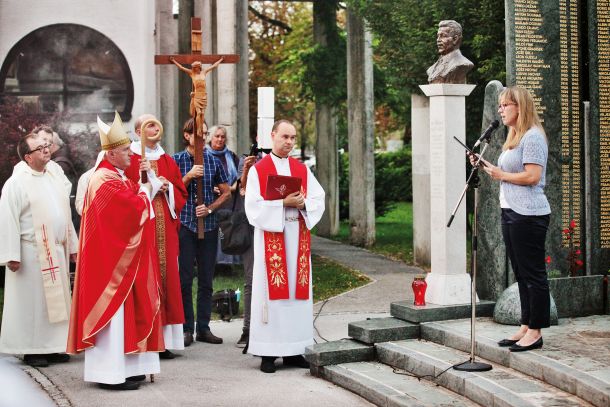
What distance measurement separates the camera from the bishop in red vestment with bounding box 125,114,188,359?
10312 mm

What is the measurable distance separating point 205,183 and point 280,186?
1.69m

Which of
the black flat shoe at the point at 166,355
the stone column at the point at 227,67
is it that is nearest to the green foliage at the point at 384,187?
the stone column at the point at 227,67

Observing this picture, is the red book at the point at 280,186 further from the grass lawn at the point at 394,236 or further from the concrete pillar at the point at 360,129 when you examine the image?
the concrete pillar at the point at 360,129

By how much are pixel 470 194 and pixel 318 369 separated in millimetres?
8110

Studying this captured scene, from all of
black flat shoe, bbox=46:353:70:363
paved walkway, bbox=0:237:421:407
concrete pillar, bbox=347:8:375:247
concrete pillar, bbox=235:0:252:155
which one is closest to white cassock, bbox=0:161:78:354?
black flat shoe, bbox=46:353:70:363

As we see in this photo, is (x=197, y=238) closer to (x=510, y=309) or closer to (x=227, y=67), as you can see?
(x=510, y=309)

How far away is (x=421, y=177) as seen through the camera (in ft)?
61.3

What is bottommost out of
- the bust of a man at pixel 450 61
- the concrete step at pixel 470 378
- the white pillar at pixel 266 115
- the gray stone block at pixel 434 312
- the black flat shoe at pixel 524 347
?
the concrete step at pixel 470 378

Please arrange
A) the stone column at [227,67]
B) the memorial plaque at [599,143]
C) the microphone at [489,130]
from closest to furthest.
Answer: the microphone at [489,130]
the memorial plaque at [599,143]
the stone column at [227,67]

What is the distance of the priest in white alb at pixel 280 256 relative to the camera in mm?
9781

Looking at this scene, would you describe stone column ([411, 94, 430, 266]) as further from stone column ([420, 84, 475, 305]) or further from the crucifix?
stone column ([420, 84, 475, 305])

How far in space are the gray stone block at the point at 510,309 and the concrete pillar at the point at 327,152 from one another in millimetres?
13962

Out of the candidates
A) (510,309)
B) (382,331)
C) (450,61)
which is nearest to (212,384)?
(382,331)

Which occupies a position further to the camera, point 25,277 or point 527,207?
point 25,277
